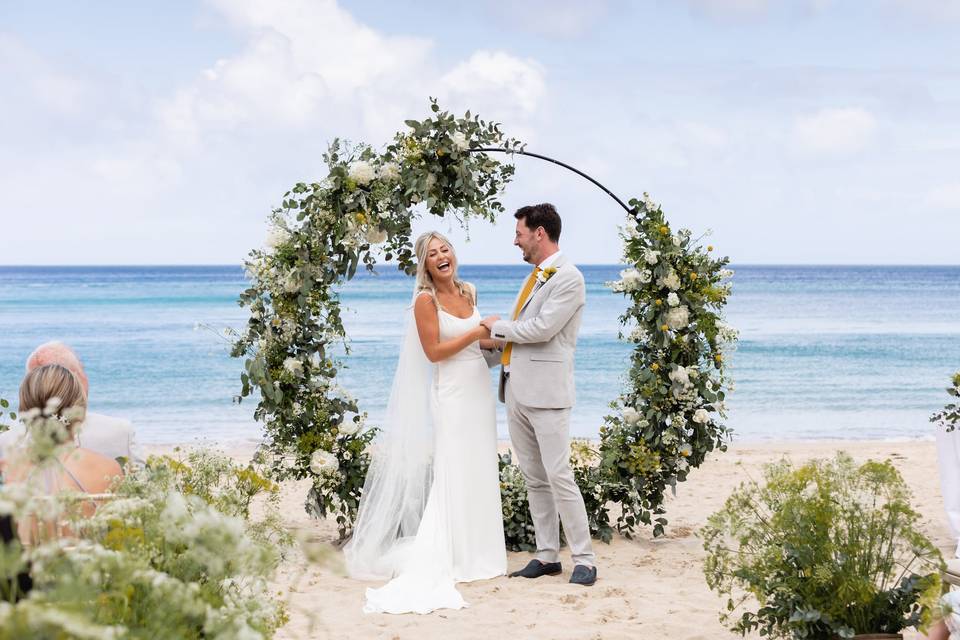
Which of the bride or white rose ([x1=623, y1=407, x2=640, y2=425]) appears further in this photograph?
white rose ([x1=623, y1=407, x2=640, y2=425])

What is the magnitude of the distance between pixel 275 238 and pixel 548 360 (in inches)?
75.1

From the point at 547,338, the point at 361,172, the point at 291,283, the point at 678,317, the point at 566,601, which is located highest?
the point at 361,172

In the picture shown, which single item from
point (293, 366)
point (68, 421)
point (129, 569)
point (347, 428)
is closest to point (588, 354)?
point (347, 428)

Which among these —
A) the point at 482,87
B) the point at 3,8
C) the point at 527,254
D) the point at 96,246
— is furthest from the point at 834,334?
the point at 96,246

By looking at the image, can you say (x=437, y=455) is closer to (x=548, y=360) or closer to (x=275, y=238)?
(x=548, y=360)

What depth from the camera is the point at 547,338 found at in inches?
219

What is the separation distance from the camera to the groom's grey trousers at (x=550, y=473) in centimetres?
564

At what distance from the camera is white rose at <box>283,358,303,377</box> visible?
6.11 m

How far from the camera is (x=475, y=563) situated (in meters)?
5.79

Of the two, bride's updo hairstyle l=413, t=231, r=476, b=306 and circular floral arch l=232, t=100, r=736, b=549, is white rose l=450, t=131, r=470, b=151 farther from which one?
bride's updo hairstyle l=413, t=231, r=476, b=306

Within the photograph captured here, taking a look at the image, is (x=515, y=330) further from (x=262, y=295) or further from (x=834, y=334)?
(x=834, y=334)

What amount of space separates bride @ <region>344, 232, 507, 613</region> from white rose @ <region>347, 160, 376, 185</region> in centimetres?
69

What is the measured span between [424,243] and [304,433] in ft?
5.00

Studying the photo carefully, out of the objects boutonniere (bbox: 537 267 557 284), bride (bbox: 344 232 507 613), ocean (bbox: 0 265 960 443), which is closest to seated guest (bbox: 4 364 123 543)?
ocean (bbox: 0 265 960 443)
